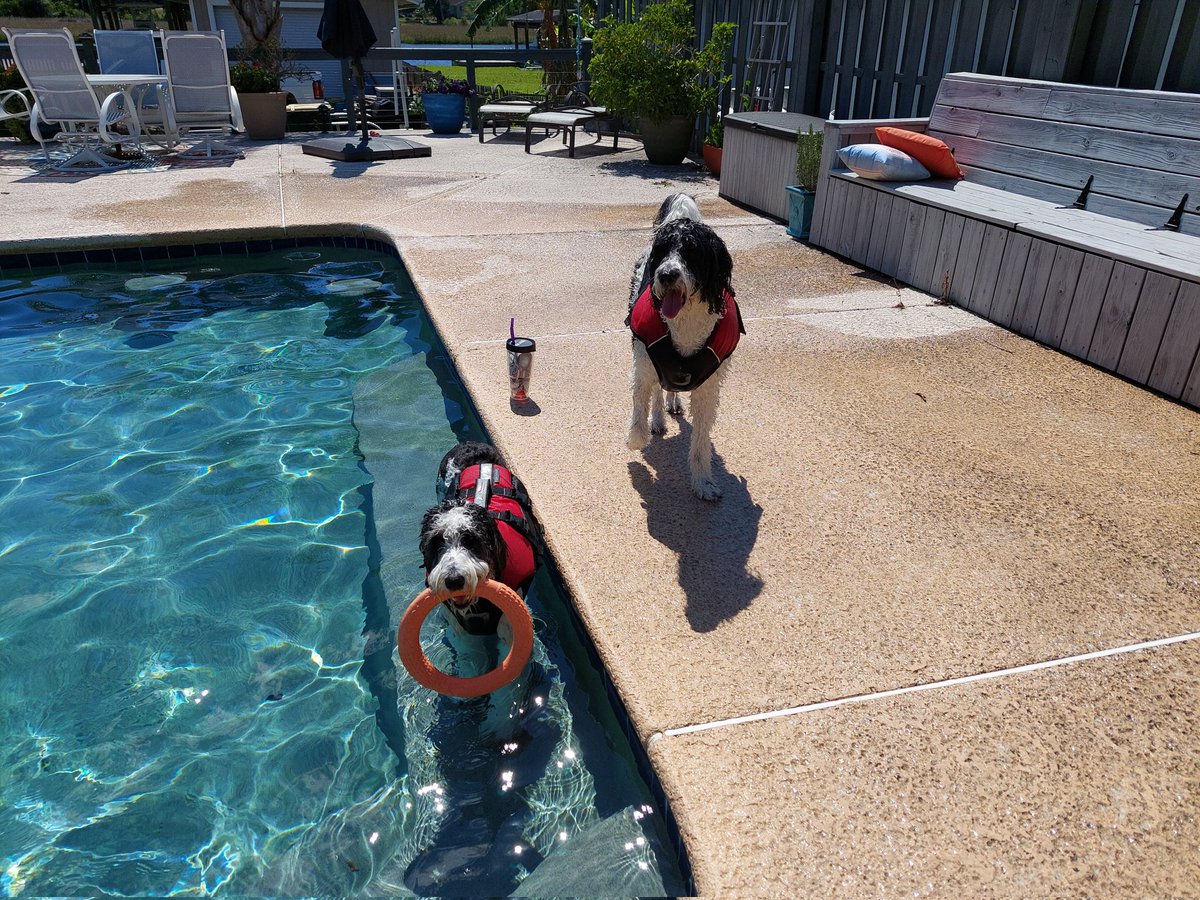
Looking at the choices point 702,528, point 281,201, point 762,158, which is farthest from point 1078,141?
point 281,201

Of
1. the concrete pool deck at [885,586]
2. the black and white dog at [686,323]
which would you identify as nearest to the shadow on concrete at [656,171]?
the concrete pool deck at [885,586]

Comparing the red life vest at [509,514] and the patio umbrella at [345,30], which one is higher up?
the patio umbrella at [345,30]

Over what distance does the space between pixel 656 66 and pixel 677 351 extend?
8.89m

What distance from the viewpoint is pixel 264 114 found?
14438 mm

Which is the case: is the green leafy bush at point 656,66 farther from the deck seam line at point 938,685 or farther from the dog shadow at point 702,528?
the deck seam line at point 938,685

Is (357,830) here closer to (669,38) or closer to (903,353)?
(903,353)

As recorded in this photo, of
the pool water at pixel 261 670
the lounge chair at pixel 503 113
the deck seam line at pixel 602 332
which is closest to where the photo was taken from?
the pool water at pixel 261 670

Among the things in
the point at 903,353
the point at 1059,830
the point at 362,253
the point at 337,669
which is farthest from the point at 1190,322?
the point at 362,253

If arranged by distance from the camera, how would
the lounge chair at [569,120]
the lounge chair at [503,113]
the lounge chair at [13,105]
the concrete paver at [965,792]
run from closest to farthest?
the concrete paver at [965,792] → the lounge chair at [13,105] → the lounge chair at [569,120] → the lounge chair at [503,113]

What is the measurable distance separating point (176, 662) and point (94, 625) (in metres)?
0.55

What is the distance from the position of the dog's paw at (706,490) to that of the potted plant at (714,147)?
837 centimetres

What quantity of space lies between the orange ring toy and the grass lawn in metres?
31.5

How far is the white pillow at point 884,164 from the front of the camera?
7211mm

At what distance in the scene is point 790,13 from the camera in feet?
34.0
